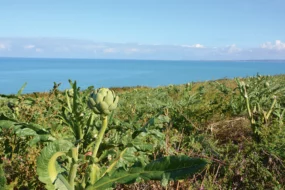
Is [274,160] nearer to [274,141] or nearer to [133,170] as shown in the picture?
[274,141]

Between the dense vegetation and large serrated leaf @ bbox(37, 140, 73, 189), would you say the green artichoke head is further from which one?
large serrated leaf @ bbox(37, 140, 73, 189)

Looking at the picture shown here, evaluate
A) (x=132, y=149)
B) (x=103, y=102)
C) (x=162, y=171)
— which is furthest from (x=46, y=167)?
(x=132, y=149)

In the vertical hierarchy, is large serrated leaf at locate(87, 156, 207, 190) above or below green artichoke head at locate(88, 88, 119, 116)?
below

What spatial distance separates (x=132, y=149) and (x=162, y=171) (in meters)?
0.59

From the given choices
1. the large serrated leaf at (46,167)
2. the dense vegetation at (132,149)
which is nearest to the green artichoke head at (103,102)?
the dense vegetation at (132,149)

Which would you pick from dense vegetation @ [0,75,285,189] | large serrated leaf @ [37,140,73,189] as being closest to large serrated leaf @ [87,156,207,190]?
dense vegetation @ [0,75,285,189]

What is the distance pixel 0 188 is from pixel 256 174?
159cm

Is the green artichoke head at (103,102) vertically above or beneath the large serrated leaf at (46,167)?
above

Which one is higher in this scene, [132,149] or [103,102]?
[103,102]

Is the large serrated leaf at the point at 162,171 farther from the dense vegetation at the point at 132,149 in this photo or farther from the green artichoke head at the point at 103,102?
the green artichoke head at the point at 103,102

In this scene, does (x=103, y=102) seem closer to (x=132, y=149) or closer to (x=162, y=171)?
(x=162, y=171)

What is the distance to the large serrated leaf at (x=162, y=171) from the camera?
1190mm

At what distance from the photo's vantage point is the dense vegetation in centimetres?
130

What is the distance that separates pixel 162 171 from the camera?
4.08 ft
